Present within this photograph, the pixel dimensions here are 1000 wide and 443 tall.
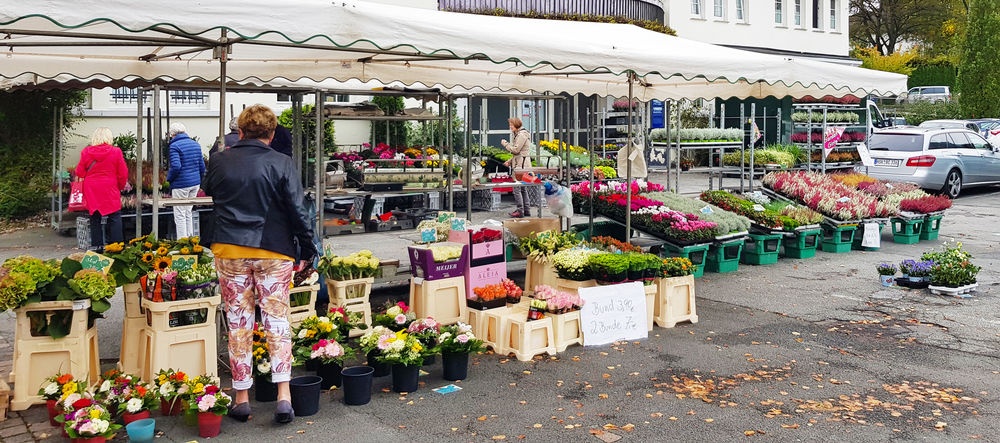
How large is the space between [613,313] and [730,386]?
1443 millimetres

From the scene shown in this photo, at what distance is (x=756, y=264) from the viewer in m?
11.6

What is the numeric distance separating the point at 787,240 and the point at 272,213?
8451mm

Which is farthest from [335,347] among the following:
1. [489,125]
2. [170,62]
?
[489,125]

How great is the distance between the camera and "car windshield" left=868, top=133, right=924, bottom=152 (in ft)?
65.8

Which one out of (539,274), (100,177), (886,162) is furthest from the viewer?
(886,162)

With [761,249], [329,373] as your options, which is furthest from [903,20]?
[329,373]

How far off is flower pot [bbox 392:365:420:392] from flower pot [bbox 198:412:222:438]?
1.23 meters

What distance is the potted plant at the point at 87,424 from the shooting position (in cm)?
493

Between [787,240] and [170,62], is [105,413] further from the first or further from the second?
[787,240]

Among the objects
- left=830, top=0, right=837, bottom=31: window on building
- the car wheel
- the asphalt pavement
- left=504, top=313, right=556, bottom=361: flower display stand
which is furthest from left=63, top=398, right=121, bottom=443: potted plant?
left=830, top=0, right=837, bottom=31: window on building

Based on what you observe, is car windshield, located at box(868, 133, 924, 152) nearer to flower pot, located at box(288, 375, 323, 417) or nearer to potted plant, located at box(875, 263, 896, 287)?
potted plant, located at box(875, 263, 896, 287)

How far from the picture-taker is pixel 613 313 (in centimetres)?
761

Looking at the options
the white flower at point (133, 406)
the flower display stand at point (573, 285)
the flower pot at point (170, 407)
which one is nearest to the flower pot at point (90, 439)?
the white flower at point (133, 406)

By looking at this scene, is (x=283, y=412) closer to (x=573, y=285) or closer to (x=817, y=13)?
(x=573, y=285)
